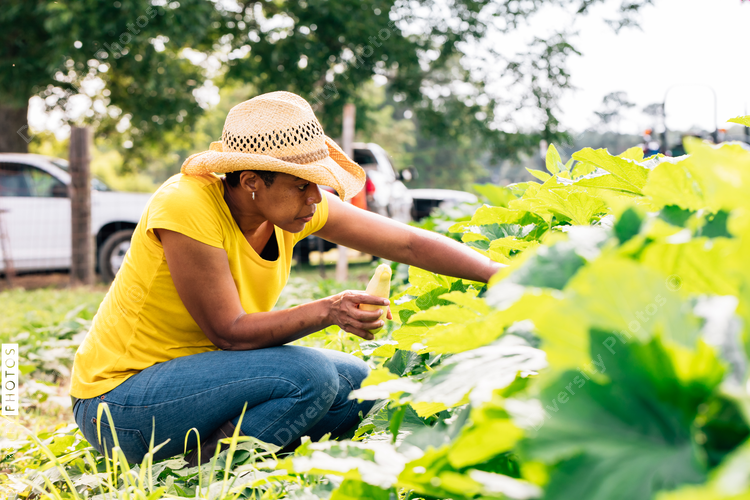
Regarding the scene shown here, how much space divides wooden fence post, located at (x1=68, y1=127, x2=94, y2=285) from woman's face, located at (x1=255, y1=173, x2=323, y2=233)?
21.2 feet

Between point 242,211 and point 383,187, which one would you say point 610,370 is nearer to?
point 242,211

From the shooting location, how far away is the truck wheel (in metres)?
8.05

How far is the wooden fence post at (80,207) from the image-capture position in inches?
295

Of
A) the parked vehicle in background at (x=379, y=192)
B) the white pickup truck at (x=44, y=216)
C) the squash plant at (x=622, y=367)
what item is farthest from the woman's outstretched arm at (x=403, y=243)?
the white pickup truck at (x=44, y=216)

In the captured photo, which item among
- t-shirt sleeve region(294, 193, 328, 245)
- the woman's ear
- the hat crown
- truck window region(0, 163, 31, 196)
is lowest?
truck window region(0, 163, 31, 196)

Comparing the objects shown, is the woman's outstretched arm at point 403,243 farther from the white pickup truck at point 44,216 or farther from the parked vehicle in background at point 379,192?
the white pickup truck at point 44,216

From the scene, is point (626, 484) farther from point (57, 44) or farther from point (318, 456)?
point (57, 44)

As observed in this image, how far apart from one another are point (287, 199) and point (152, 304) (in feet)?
1.93

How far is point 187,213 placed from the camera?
1.85m

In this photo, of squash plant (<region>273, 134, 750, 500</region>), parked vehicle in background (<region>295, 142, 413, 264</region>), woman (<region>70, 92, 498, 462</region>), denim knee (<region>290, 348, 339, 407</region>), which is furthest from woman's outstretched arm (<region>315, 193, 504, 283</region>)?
parked vehicle in background (<region>295, 142, 413, 264</region>)

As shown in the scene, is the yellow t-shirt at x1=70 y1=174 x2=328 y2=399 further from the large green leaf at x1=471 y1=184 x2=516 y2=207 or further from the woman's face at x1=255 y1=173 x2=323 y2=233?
the large green leaf at x1=471 y1=184 x2=516 y2=207

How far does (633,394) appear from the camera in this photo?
0.59 m

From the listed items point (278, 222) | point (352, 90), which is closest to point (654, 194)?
point (278, 222)

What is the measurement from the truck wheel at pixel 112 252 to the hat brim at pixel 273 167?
6.58 m
